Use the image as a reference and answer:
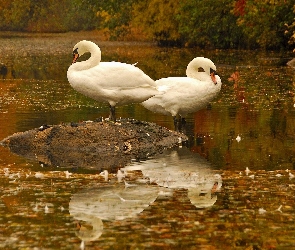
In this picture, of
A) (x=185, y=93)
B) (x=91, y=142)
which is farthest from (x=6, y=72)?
(x=91, y=142)

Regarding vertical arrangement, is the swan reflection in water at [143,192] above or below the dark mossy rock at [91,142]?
below

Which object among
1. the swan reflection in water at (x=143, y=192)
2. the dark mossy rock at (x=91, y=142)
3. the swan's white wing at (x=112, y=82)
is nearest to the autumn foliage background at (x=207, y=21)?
Result: the swan's white wing at (x=112, y=82)

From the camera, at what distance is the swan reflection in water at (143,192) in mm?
9328

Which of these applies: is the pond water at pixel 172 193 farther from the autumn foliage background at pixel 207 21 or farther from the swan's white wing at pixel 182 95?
the autumn foliage background at pixel 207 21

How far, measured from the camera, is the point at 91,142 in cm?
1423

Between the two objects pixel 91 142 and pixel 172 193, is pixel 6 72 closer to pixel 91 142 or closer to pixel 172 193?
pixel 91 142

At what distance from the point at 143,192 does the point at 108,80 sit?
4.33 meters

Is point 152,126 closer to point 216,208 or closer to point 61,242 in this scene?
point 216,208

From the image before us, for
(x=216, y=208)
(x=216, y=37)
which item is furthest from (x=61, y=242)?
(x=216, y=37)

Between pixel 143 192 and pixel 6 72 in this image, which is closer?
pixel 143 192

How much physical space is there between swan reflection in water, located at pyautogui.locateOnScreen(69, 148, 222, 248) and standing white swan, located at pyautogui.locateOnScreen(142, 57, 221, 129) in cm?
234

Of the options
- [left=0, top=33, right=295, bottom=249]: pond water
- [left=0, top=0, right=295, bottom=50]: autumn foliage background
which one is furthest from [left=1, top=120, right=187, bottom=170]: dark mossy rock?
[left=0, top=0, right=295, bottom=50]: autumn foliage background

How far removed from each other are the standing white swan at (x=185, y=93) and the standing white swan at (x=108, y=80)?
0.69 m

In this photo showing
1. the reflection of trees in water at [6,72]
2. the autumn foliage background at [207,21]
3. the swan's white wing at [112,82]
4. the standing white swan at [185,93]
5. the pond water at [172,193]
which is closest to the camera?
the pond water at [172,193]
